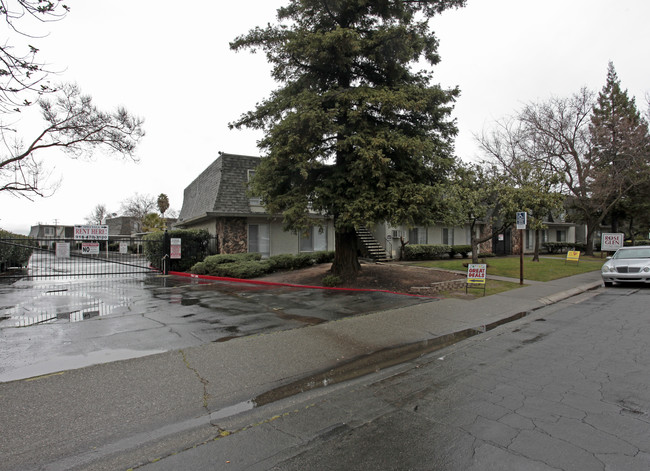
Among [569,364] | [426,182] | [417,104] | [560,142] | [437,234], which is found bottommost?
[569,364]

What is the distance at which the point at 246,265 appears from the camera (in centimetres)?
1666

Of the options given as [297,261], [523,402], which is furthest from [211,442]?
[297,261]

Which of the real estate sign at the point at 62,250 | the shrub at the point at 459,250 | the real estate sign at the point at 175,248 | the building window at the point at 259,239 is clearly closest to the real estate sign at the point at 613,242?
the shrub at the point at 459,250

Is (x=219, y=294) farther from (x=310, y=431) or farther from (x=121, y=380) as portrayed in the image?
(x=310, y=431)

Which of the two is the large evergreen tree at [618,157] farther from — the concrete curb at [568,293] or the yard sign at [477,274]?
the yard sign at [477,274]

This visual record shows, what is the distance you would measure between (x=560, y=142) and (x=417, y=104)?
23.5m

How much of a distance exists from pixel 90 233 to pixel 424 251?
1916 cm

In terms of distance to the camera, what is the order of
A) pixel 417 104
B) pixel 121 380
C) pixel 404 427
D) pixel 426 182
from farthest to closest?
pixel 426 182 → pixel 417 104 → pixel 121 380 → pixel 404 427

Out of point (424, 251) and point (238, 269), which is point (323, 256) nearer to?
point (238, 269)

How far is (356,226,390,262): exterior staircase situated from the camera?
22.6m

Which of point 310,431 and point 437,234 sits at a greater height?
point 437,234

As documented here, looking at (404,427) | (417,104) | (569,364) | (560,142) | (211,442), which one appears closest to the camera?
(211,442)

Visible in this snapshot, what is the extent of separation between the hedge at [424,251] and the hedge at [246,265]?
7.26m

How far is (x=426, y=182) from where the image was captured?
12922 mm
